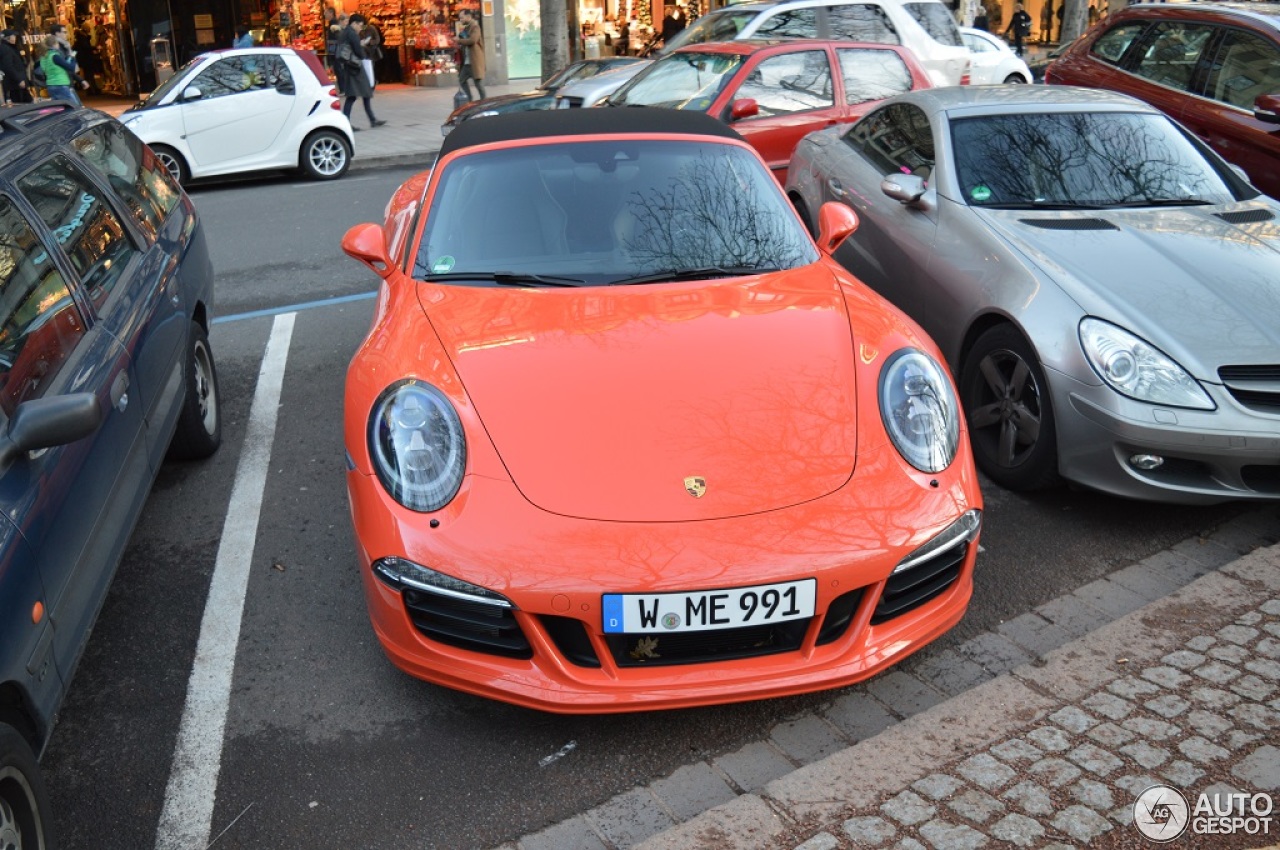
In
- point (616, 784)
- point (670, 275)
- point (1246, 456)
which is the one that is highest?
point (670, 275)

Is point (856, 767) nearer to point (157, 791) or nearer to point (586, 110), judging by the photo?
point (157, 791)

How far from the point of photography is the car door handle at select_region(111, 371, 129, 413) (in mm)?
3584

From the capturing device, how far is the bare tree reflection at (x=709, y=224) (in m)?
4.22

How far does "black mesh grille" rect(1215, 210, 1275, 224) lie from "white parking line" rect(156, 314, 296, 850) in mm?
4363

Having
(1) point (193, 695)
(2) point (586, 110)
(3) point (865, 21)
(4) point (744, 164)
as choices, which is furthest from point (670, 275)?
(3) point (865, 21)

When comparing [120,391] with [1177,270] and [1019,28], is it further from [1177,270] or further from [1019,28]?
[1019,28]

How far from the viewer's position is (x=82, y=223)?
4098 mm

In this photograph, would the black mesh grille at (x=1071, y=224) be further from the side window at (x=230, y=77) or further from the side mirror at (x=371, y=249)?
the side window at (x=230, y=77)

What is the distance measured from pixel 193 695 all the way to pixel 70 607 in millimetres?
676

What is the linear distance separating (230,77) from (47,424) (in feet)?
36.8

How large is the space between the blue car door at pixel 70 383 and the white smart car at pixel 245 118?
881 cm

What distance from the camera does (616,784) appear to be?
307cm

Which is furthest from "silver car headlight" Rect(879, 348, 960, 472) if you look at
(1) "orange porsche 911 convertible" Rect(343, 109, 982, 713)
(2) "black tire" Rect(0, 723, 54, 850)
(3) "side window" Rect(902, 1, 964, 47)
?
(3) "side window" Rect(902, 1, 964, 47)

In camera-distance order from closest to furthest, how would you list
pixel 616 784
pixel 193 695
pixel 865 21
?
pixel 616 784 < pixel 193 695 < pixel 865 21
